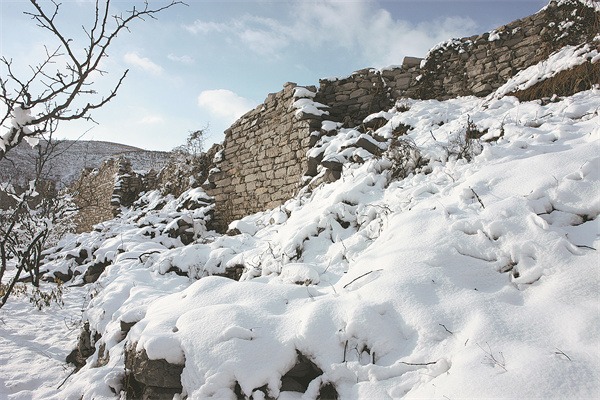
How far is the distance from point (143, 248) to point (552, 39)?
7.49 m

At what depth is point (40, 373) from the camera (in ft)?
10.00

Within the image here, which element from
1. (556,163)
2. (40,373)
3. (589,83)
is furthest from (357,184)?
(40,373)

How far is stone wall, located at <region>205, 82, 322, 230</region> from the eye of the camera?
624 centimetres

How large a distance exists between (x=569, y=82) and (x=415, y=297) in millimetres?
4179

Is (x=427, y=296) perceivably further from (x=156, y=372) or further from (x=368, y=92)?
(x=368, y=92)

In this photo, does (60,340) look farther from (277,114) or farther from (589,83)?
(589,83)

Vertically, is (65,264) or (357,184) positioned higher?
(357,184)

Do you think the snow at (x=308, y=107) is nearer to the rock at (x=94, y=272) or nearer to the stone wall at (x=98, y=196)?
the rock at (x=94, y=272)

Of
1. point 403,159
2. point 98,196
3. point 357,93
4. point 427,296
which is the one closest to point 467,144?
point 403,159

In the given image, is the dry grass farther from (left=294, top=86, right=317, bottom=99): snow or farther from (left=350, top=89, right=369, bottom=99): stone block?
(left=294, top=86, right=317, bottom=99): snow

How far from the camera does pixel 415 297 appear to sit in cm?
191

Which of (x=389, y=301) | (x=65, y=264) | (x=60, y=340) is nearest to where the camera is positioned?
(x=389, y=301)

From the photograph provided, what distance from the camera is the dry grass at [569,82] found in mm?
4082

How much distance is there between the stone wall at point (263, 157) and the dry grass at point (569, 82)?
336cm
